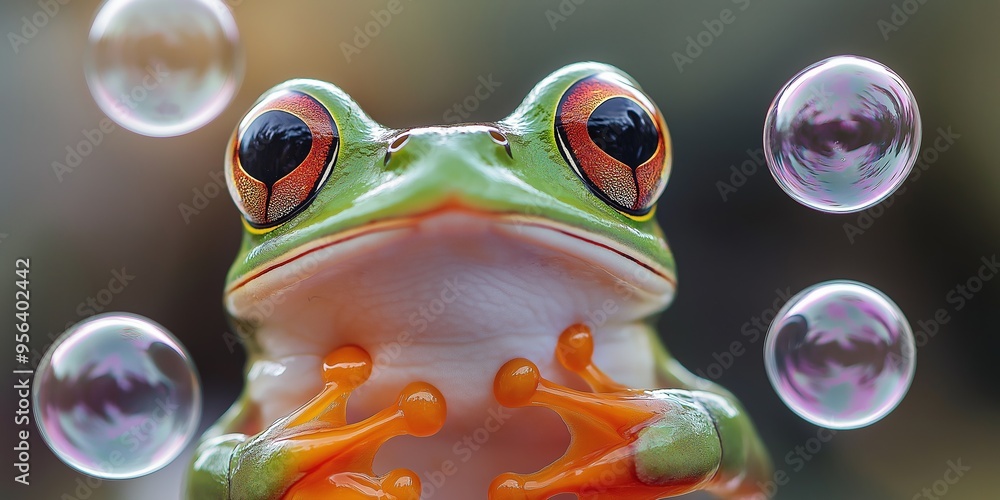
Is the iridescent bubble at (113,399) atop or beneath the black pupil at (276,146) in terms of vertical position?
beneath

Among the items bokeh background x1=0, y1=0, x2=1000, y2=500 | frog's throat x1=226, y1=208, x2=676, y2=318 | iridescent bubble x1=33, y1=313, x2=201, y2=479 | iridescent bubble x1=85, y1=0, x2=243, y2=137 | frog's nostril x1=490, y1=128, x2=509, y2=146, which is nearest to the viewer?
frog's throat x1=226, y1=208, x2=676, y2=318

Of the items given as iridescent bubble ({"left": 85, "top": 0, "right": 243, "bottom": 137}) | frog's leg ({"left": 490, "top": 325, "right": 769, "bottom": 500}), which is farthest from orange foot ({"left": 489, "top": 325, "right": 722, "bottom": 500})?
iridescent bubble ({"left": 85, "top": 0, "right": 243, "bottom": 137})

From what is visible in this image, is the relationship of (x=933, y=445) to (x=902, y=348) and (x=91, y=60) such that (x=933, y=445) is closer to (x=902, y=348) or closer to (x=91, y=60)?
(x=902, y=348)

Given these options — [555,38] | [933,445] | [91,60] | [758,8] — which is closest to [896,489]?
[933,445]

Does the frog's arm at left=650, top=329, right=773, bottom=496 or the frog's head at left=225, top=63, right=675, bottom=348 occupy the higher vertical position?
the frog's head at left=225, top=63, right=675, bottom=348

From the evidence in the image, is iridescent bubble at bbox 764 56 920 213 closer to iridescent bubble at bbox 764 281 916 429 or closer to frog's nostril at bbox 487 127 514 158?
iridescent bubble at bbox 764 281 916 429

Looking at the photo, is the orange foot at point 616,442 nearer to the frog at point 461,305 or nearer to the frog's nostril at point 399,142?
the frog at point 461,305

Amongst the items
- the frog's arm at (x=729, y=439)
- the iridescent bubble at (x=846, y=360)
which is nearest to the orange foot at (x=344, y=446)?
the frog's arm at (x=729, y=439)
